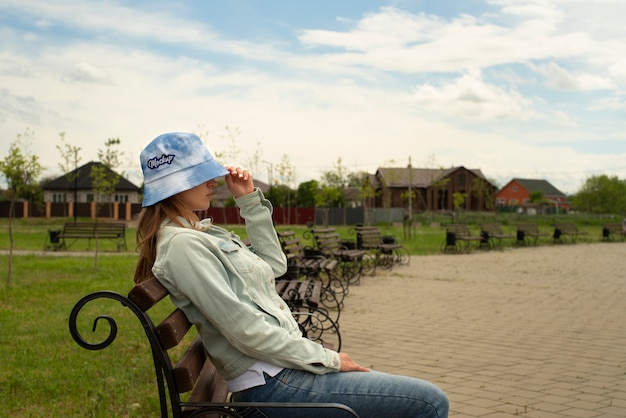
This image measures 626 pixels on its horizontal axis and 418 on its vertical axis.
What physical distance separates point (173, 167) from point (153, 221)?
214 millimetres

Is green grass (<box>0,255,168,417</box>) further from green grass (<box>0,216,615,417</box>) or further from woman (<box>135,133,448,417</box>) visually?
woman (<box>135,133,448,417</box>)

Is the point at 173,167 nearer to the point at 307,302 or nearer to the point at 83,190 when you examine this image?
the point at 307,302

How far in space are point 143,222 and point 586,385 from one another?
416 cm

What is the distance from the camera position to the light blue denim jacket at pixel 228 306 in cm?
241

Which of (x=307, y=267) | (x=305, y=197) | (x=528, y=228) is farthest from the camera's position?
(x=305, y=197)

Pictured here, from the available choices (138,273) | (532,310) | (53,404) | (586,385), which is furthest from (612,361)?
(138,273)

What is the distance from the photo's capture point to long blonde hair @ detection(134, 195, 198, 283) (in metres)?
2.63

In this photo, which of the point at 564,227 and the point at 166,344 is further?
the point at 564,227

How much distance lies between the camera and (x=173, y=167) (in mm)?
2623

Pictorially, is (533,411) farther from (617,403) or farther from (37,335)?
(37,335)

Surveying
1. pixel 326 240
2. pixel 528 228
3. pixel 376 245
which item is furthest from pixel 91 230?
pixel 528 228

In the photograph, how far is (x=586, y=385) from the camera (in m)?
5.54

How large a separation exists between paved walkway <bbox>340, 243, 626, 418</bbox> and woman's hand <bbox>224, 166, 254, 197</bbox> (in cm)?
242

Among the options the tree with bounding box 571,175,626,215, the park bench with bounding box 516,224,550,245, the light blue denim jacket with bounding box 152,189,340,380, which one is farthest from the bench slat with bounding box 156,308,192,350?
the tree with bounding box 571,175,626,215
